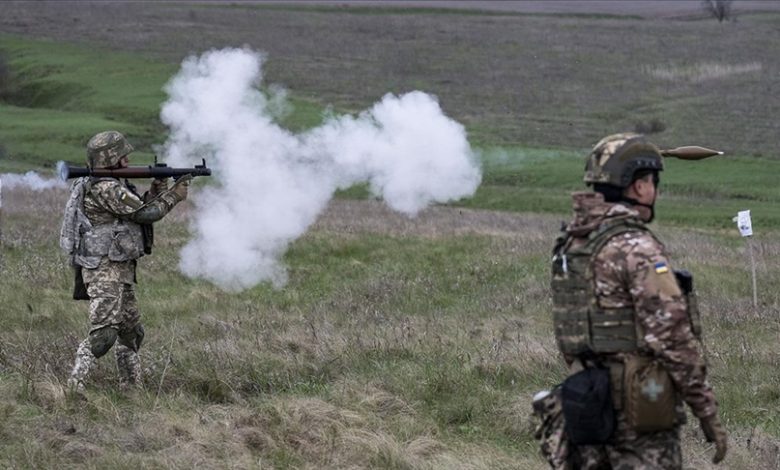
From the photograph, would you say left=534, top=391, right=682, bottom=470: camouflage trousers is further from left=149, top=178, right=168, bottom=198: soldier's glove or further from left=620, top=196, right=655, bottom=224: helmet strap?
left=149, top=178, right=168, bottom=198: soldier's glove

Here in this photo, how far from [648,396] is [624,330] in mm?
325

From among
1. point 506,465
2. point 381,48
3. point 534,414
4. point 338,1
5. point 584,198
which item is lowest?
point 506,465

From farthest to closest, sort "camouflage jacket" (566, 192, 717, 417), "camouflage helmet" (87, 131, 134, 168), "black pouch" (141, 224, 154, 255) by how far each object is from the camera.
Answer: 1. "black pouch" (141, 224, 154, 255)
2. "camouflage helmet" (87, 131, 134, 168)
3. "camouflage jacket" (566, 192, 717, 417)

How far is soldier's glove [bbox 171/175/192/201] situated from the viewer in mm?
9328

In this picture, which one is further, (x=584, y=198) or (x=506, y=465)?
(x=506, y=465)

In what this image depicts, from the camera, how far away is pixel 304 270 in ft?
49.9

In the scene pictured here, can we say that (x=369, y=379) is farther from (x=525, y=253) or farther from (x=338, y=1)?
(x=338, y=1)

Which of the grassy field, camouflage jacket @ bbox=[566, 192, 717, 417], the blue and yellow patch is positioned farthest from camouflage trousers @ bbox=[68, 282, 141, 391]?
the blue and yellow patch

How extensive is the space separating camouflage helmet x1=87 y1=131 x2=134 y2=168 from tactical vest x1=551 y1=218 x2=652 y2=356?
4.85 meters

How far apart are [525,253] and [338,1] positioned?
94315 mm

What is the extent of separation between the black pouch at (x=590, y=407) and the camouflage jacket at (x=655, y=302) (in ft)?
0.80

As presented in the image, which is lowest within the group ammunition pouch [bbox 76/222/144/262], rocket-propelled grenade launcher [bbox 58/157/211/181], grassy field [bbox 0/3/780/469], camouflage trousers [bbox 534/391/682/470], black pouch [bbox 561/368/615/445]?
grassy field [bbox 0/3/780/469]

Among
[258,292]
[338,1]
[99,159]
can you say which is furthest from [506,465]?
[338,1]

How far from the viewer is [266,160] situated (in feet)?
47.3
